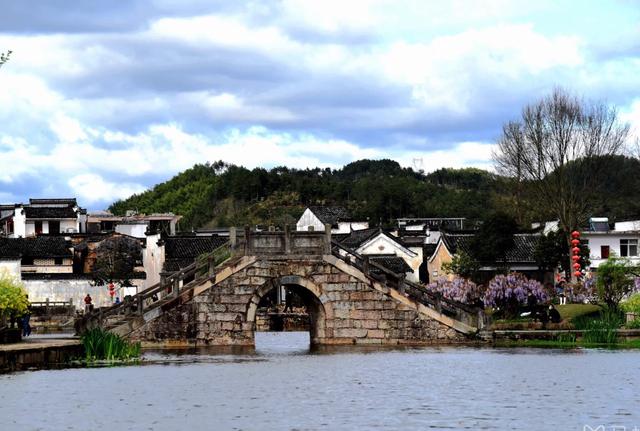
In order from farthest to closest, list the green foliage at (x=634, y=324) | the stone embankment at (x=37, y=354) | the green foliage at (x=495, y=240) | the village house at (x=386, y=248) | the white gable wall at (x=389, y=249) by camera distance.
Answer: the white gable wall at (x=389, y=249) < the village house at (x=386, y=248) < the green foliage at (x=495, y=240) < the green foliage at (x=634, y=324) < the stone embankment at (x=37, y=354)

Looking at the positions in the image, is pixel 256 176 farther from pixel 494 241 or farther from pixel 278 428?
pixel 278 428

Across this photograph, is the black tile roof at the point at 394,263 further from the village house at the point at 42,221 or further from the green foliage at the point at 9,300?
the green foliage at the point at 9,300

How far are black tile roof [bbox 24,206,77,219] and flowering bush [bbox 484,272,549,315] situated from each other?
202 feet

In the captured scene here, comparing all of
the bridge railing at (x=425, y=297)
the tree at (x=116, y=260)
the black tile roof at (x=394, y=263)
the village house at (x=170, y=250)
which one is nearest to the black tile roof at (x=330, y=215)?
the village house at (x=170, y=250)

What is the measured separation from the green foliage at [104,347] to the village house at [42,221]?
226 feet

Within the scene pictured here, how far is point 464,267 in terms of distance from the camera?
99.2m

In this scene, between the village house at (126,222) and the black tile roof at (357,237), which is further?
the village house at (126,222)

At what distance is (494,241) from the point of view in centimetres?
10044

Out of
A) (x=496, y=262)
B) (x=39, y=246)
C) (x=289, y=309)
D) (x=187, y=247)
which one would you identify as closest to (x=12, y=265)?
(x=39, y=246)

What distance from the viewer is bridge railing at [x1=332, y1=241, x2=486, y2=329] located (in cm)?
6253

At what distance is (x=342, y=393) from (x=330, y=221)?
89657 mm

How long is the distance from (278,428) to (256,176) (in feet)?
456

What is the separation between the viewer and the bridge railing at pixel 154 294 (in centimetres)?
6088

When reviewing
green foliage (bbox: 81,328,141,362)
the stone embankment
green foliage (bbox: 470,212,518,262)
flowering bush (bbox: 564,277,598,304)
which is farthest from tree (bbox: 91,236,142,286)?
the stone embankment
